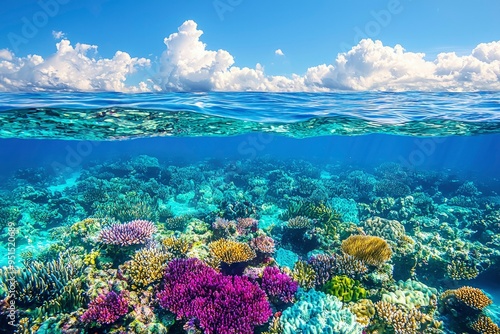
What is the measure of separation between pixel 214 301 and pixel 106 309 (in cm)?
187

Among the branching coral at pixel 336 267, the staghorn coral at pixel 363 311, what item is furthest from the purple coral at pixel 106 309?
the staghorn coral at pixel 363 311

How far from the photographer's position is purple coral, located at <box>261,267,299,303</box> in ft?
19.5

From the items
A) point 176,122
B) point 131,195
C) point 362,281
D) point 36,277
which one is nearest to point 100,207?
point 131,195

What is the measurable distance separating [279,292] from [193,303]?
1.93 meters

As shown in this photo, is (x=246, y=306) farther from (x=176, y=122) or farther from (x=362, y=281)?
(x=176, y=122)

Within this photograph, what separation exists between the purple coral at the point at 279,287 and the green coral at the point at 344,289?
80 centimetres

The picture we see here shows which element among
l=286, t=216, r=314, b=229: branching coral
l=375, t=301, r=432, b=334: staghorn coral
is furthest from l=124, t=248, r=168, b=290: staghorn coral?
l=375, t=301, r=432, b=334: staghorn coral

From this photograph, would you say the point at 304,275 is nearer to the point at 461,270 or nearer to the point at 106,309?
the point at 106,309

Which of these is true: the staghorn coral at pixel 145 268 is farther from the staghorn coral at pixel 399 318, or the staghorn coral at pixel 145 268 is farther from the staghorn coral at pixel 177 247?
the staghorn coral at pixel 399 318

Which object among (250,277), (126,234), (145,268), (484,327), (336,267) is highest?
(126,234)

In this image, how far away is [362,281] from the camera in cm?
699

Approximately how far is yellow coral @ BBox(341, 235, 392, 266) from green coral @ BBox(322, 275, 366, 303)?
1.04m

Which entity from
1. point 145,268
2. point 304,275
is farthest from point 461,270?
point 145,268

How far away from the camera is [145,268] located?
591cm
